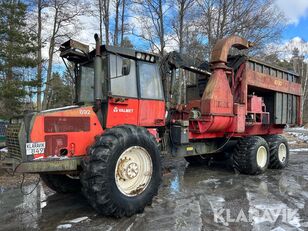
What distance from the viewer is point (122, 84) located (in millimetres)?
6398

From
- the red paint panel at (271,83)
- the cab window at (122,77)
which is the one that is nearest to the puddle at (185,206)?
the cab window at (122,77)

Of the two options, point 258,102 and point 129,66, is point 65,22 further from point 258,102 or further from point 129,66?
point 129,66

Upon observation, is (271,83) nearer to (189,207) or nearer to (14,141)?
(189,207)

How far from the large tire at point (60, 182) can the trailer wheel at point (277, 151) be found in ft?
20.8

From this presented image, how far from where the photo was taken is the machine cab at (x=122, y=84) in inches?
244

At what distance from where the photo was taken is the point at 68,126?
222 inches

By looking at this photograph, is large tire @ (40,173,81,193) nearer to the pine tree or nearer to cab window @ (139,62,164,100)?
cab window @ (139,62,164,100)

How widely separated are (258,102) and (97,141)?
617 centimetres

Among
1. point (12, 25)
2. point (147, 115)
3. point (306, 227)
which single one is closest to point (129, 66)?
point (147, 115)

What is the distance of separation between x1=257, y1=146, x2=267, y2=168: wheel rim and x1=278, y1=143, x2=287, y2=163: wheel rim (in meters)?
0.97

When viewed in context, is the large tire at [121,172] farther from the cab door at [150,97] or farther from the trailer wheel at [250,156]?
the trailer wheel at [250,156]

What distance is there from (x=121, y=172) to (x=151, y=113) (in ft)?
5.73

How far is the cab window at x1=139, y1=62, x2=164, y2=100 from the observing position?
686 cm

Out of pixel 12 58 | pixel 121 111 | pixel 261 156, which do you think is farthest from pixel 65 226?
pixel 12 58
